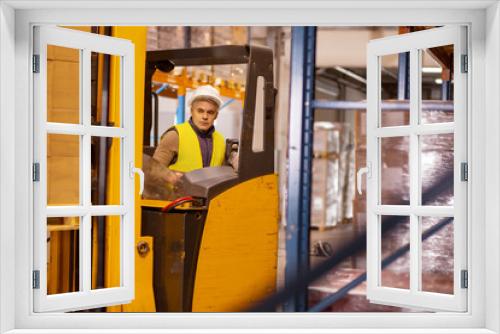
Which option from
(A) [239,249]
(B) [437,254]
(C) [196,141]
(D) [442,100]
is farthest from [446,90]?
(A) [239,249]

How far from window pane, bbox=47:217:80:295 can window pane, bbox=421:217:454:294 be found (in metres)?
2.21

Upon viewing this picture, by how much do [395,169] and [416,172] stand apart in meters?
1.44

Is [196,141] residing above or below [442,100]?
below

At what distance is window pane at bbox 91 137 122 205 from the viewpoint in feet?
12.2

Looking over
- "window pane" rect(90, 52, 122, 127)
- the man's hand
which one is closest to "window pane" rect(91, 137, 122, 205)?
"window pane" rect(90, 52, 122, 127)

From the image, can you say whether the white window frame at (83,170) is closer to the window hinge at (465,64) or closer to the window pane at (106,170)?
the window pane at (106,170)

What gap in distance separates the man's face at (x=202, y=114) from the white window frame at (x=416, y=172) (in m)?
1.93

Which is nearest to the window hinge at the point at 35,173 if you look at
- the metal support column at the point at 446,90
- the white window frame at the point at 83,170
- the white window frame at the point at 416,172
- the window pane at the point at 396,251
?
the white window frame at the point at 83,170

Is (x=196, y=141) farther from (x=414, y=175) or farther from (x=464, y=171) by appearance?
(x=464, y=171)

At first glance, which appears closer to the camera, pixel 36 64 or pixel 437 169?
pixel 36 64

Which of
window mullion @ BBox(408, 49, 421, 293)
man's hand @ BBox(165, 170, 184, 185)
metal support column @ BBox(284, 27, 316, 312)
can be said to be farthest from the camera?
man's hand @ BBox(165, 170, 184, 185)

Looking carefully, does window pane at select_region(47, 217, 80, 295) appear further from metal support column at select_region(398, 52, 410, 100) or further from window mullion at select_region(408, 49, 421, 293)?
metal support column at select_region(398, 52, 410, 100)

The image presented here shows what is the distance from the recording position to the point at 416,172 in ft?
9.39

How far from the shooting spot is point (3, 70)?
2.33m
